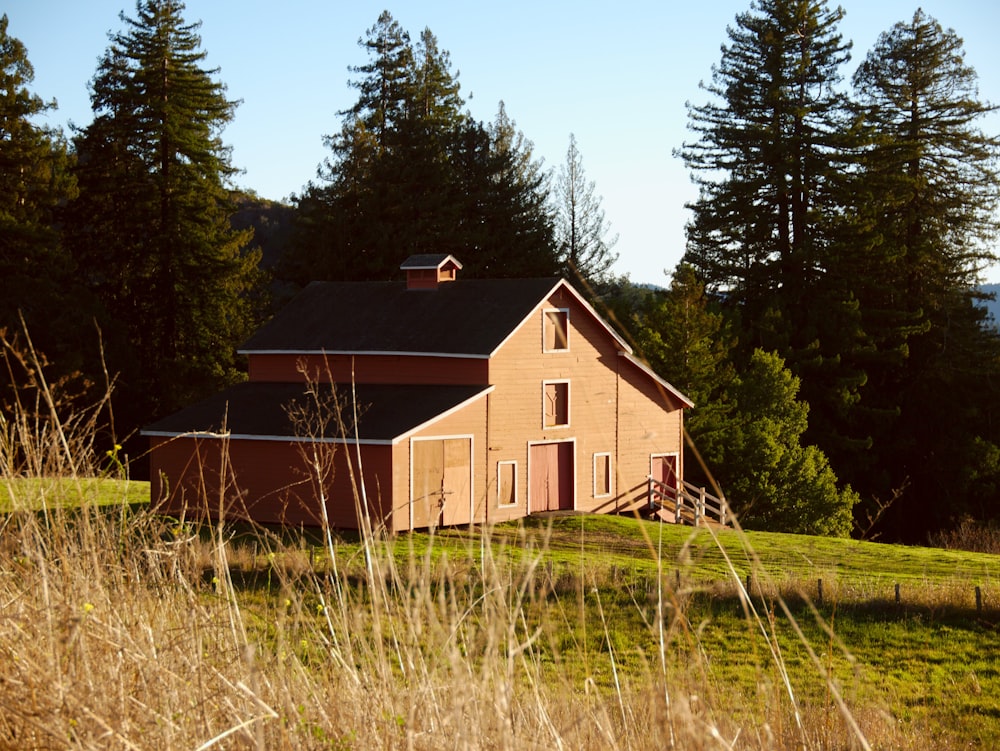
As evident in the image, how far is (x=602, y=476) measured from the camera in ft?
94.8

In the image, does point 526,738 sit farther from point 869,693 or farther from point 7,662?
point 869,693

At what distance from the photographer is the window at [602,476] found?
94.2 feet

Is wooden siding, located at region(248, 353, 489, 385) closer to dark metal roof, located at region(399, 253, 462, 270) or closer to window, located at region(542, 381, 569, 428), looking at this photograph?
window, located at region(542, 381, 569, 428)

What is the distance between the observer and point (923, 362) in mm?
46094

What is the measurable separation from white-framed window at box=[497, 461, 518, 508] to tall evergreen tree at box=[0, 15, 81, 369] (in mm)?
15479

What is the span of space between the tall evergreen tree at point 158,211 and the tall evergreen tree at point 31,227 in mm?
1476

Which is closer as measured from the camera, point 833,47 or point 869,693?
point 869,693

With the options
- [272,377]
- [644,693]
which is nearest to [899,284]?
[272,377]

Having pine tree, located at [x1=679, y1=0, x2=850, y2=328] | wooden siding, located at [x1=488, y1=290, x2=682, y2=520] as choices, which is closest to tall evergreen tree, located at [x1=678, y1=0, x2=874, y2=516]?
pine tree, located at [x1=679, y1=0, x2=850, y2=328]

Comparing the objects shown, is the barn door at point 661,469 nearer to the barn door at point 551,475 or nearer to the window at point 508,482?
the barn door at point 551,475

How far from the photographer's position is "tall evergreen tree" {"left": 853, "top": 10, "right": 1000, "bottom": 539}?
44281 millimetres

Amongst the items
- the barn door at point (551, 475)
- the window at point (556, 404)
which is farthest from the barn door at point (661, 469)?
the window at point (556, 404)

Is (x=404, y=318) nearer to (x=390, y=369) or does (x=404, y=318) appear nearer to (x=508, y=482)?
(x=390, y=369)

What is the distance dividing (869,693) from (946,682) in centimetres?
203
